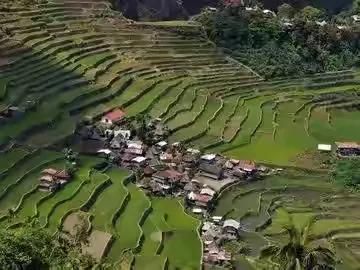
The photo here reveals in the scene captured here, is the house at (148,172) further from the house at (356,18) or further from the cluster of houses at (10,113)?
the house at (356,18)

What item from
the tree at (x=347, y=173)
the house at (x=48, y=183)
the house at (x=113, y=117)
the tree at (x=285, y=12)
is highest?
the tree at (x=285, y=12)

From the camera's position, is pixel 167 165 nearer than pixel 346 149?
Yes

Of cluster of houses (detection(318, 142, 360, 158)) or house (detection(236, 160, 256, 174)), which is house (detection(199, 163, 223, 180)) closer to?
house (detection(236, 160, 256, 174))

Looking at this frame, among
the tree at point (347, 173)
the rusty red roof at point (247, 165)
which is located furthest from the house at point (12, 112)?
the tree at point (347, 173)

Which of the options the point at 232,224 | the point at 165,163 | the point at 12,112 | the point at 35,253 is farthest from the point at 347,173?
the point at 35,253

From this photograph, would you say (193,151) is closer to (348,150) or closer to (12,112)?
(348,150)

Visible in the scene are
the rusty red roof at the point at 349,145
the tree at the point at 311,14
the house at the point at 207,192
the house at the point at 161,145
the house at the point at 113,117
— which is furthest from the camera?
the tree at the point at 311,14

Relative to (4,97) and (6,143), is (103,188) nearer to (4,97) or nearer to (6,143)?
(6,143)
